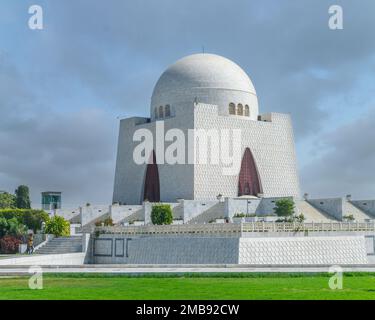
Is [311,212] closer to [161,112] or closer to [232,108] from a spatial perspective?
[232,108]

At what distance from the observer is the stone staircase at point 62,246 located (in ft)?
102

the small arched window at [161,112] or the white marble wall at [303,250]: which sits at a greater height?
the small arched window at [161,112]

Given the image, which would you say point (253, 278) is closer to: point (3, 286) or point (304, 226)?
point (3, 286)

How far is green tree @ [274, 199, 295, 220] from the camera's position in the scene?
38009 millimetres

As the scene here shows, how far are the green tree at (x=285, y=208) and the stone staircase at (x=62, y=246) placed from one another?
12179mm

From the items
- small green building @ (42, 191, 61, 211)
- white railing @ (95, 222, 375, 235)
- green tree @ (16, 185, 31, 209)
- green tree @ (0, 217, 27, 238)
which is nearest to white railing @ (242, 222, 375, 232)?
white railing @ (95, 222, 375, 235)

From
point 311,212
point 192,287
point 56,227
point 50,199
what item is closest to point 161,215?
point 56,227

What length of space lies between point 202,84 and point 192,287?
31187 millimetres

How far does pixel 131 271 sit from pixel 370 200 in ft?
84.5

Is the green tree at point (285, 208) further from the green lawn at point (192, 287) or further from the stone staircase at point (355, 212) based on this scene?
the green lawn at point (192, 287)

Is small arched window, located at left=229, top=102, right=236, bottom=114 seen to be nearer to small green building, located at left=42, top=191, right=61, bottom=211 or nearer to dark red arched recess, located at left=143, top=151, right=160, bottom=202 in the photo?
dark red arched recess, located at left=143, top=151, right=160, bottom=202

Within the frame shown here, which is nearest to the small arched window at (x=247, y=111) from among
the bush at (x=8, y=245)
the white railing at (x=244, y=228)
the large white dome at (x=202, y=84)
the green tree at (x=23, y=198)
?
the large white dome at (x=202, y=84)

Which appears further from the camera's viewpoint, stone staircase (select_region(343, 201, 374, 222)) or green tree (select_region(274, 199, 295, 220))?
stone staircase (select_region(343, 201, 374, 222))

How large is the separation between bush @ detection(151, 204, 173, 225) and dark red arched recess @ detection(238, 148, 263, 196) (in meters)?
9.91
